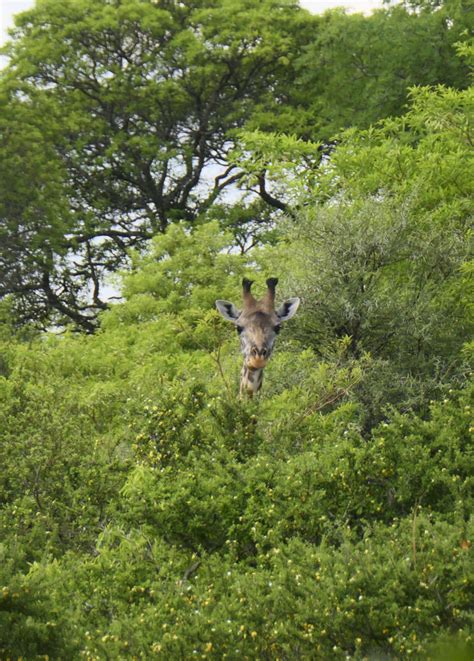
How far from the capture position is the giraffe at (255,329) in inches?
491

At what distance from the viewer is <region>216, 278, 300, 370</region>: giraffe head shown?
40.9 ft

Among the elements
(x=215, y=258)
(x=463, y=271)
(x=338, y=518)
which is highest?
(x=215, y=258)

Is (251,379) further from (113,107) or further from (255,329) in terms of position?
(113,107)

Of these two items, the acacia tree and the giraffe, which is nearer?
the giraffe

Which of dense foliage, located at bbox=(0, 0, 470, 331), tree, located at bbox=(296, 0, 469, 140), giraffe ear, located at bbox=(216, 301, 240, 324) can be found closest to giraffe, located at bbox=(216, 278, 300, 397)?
giraffe ear, located at bbox=(216, 301, 240, 324)

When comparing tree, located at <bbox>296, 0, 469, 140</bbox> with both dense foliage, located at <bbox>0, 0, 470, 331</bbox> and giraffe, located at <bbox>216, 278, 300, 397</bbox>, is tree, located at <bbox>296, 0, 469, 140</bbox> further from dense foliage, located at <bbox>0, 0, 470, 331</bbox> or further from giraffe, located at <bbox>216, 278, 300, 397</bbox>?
giraffe, located at <bbox>216, 278, 300, 397</bbox>

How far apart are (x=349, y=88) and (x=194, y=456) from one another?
2224 cm

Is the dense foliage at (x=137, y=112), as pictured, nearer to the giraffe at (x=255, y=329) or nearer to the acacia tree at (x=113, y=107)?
the acacia tree at (x=113, y=107)

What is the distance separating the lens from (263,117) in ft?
106

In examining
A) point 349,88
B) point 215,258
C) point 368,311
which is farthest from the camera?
point 349,88

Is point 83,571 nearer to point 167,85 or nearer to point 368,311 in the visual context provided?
point 368,311

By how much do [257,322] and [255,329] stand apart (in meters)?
0.12

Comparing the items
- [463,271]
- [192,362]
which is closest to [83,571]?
[463,271]

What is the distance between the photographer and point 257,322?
12.8m
